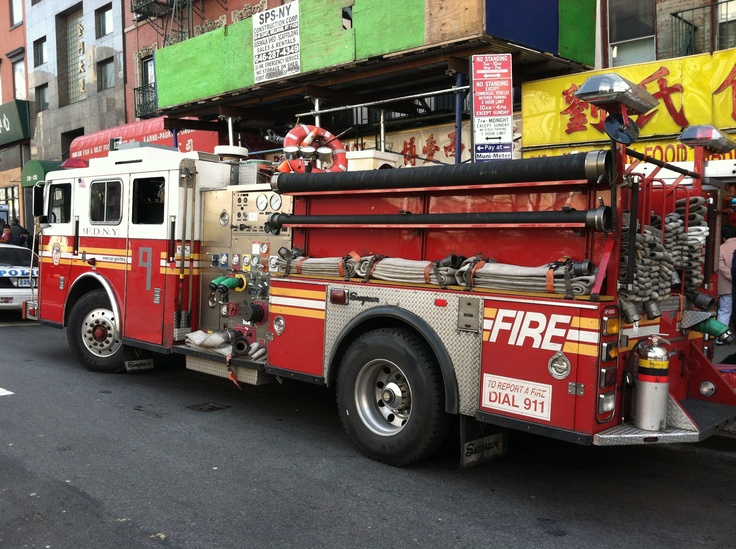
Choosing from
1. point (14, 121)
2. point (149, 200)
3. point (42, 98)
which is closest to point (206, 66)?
point (149, 200)

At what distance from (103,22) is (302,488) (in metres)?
24.3

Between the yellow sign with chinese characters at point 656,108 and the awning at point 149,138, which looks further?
the awning at point 149,138

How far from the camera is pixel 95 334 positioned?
830 cm

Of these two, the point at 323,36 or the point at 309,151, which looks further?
the point at 323,36

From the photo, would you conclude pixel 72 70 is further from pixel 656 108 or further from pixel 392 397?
pixel 392 397

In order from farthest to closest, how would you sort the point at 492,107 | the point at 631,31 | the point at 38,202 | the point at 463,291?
the point at 631,31 → the point at 38,202 → the point at 492,107 → the point at 463,291

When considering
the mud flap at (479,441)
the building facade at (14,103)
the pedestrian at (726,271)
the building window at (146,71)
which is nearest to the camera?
the mud flap at (479,441)

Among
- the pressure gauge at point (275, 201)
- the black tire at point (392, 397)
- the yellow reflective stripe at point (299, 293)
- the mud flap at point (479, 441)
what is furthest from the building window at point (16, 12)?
the mud flap at point (479, 441)

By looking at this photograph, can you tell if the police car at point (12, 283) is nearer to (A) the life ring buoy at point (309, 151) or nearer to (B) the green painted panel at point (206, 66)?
(B) the green painted panel at point (206, 66)

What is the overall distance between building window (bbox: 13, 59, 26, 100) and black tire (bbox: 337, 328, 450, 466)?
3015cm

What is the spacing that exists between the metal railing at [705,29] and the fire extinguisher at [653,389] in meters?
7.98

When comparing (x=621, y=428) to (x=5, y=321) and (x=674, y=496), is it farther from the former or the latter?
(x=5, y=321)

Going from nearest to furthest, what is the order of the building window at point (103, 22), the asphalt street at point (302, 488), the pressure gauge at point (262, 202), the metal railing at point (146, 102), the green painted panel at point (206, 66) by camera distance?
the asphalt street at point (302, 488) < the pressure gauge at point (262, 202) < the green painted panel at point (206, 66) < the metal railing at point (146, 102) < the building window at point (103, 22)

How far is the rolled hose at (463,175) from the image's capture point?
13.9ft
